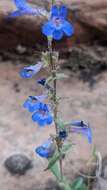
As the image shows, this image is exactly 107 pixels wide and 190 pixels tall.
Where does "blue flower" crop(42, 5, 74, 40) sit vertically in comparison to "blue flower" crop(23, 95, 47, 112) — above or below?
above

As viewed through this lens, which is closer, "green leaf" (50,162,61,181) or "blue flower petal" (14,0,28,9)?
"blue flower petal" (14,0,28,9)

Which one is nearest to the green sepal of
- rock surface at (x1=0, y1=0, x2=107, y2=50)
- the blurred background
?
the blurred background

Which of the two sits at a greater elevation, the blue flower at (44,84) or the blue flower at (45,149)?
the blue flower at (44,84)

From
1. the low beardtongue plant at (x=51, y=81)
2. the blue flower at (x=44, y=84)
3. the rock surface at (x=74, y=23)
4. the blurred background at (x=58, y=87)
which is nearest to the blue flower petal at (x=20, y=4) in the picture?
the low beardtongue plant at (x=51, y=81)

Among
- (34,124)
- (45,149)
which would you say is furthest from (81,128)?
(34,124)

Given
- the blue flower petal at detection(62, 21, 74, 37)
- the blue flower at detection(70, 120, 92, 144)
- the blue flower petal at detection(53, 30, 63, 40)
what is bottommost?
the blue flower at detection(70, 120, 92, 144)

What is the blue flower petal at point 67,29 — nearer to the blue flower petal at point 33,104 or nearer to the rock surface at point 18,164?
the blue flower petal at point 33,104

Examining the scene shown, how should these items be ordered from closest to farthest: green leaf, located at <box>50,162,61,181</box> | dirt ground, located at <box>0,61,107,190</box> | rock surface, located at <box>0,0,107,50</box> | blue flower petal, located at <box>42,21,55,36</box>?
blue flower petal, located at <box>42,21,55,36</box> < green leaf, located at <box>50,162,61,181</box> < dirt ground, located at <box>0,61,107,190</box> < rock surface, located at <box>0,0,107,50</box>

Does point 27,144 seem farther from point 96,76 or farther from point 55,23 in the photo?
point 55,23

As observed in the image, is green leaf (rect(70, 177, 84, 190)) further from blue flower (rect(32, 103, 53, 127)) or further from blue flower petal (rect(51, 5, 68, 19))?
blue flower petal (rect(51, 5, 68, 19))
